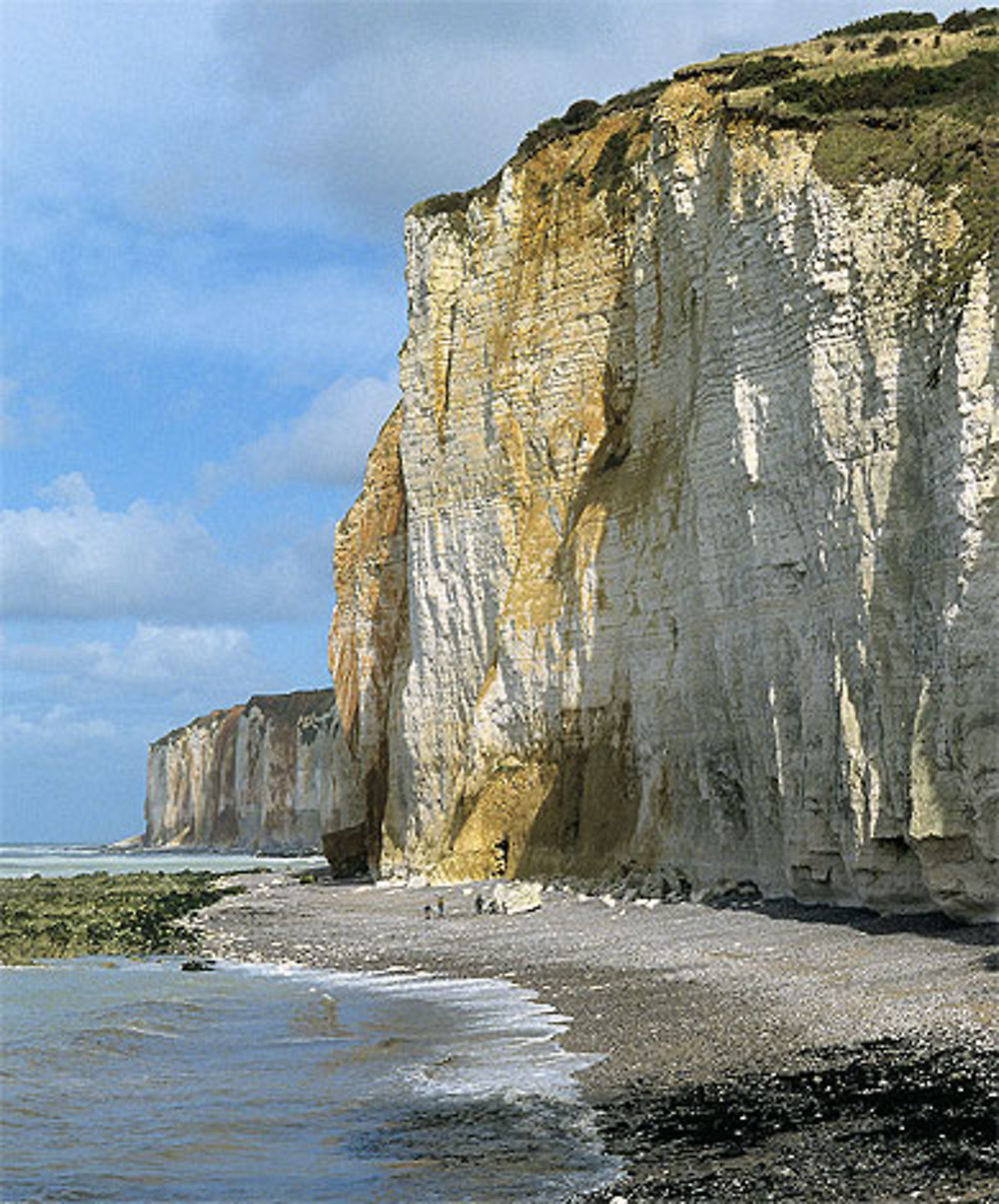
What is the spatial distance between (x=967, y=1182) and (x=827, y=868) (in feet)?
44.9

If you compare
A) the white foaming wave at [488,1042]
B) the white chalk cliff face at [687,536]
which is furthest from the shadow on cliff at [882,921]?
the white foaming wave at [488,1042]

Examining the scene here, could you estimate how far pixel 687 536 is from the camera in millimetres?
28797

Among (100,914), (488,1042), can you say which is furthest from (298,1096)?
(100,914)

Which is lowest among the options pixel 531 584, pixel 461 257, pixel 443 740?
pixel 443 740

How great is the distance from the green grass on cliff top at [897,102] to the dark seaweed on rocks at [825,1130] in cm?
1173

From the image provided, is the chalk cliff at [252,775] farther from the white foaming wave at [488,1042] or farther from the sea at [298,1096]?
the sea at [298,1096]

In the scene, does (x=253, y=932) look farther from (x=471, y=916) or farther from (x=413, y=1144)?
(x=413, y=1144)

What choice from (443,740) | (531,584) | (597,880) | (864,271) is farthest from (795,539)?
(443,740)

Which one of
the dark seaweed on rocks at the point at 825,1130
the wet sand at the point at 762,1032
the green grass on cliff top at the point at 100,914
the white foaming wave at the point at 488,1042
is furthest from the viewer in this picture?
the green grass on cliff top at the point at 100,914

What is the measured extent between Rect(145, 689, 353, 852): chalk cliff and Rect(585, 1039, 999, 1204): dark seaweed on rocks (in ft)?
236

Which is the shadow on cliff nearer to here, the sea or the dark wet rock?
the sea

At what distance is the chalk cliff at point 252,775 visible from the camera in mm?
98069

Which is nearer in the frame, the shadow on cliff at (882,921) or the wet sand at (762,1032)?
the wet sand at (762,1032)

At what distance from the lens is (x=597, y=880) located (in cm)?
3036
